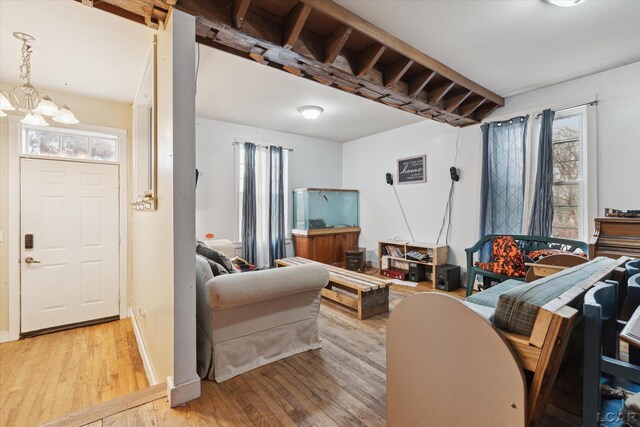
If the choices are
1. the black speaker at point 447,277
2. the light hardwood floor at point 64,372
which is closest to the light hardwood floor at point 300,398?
the light hardwood floor at point 64,372

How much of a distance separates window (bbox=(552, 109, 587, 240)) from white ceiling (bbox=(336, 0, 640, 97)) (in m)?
0.52

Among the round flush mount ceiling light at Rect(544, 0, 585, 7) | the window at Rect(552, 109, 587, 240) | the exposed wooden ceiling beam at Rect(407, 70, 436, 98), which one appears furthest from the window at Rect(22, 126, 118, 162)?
the window at Rect(552, 109, 587, 240)

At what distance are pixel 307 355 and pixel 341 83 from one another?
8.33ft

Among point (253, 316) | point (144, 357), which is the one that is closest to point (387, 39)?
point (253, 316)

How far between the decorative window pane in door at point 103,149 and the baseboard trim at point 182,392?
9.75 ft

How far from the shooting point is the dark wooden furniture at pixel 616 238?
2449 mm

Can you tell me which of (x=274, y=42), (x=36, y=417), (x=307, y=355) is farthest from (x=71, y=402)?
(x=274, y=42)

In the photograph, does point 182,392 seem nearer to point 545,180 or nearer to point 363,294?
point 363,294

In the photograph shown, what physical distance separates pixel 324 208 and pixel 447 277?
251 centimetres

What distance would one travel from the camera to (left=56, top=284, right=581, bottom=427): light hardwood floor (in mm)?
1602

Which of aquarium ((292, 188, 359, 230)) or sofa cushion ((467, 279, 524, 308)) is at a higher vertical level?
aquarium ((292, 188, 359, 230))

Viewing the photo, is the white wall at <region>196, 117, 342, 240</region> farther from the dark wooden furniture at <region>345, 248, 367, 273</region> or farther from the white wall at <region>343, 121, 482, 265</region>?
the dark wooden furniture at <region>345, 248, 367, 273</region>

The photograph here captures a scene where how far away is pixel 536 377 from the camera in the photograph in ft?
3.05

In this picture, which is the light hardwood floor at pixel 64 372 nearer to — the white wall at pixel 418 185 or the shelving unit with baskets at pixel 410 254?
the shelving unit with baskets at pixel 410 254
